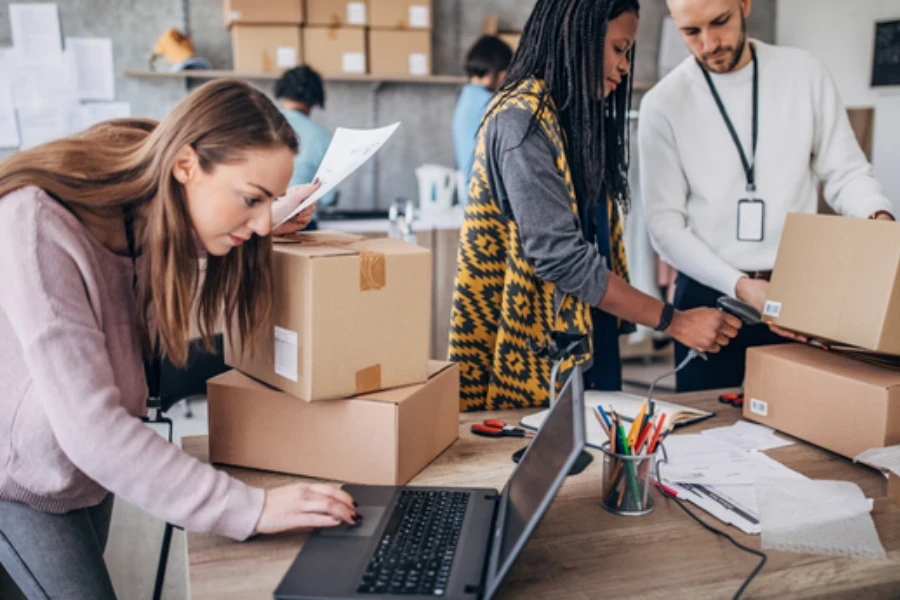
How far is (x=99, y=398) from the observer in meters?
0.90

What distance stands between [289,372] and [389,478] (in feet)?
0.67

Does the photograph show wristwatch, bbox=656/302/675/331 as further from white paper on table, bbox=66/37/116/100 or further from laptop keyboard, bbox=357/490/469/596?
white paper on table, bbox=66/37/116/100

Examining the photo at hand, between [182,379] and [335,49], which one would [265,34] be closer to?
[335,49]

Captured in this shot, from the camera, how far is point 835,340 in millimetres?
1336

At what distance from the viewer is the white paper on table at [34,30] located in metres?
4.22

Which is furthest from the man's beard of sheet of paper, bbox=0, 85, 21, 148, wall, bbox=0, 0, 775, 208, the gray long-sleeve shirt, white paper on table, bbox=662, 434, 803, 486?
sheet of paper, bbox=0, 85, 21, 148

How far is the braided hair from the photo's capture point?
4.78 feet

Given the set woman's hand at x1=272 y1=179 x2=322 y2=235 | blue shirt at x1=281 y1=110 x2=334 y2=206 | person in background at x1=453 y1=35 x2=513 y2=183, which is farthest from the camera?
person in background at x1=453 y1=35 x2=513 y2=183

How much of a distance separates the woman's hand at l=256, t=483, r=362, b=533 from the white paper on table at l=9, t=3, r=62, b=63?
13.5 feet

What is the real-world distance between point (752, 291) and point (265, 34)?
3195 millimetres

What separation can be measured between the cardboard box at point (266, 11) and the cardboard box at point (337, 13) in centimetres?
7

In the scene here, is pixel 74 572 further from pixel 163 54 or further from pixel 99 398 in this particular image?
pixel 163 54

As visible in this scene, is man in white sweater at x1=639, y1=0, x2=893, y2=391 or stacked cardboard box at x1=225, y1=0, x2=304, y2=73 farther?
stacked cardboard box at x1=225, y1=0, x2=304, y2=73

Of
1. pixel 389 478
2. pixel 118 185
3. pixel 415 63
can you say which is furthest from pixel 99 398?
pixel 415 63
